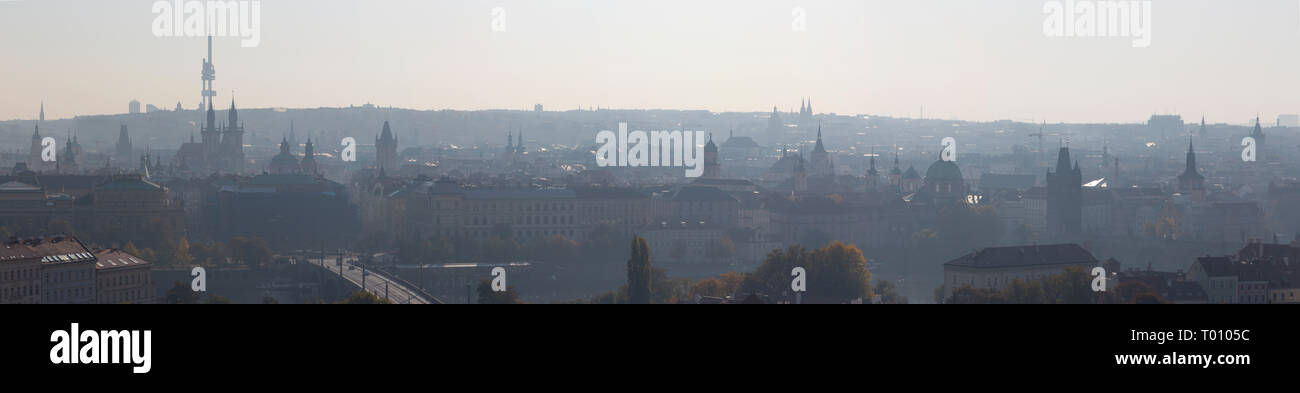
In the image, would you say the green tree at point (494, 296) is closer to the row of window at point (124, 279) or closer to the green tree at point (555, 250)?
the row of window at point (124, 279)

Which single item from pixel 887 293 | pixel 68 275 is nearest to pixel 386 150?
pixel 887 293

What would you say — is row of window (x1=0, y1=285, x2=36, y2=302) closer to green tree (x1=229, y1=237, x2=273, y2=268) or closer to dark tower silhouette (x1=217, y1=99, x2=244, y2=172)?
green tree (x1=229, y1=237, x2=273, y2=268)

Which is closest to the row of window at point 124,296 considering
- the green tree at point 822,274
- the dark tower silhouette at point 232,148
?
the green tree at point 822,274

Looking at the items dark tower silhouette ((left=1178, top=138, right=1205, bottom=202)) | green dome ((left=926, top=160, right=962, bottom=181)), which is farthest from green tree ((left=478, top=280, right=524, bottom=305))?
dark tower silhouette ((left=1178, top=138, right=1205, bottom=202))

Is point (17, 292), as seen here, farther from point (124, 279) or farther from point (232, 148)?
point (232, 148)
